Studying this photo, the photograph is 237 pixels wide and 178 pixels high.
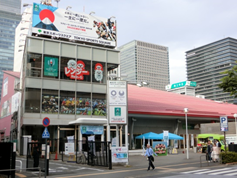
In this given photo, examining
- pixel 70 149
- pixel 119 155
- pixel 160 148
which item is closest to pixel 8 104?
pixel 160 148

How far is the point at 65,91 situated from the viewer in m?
35.3

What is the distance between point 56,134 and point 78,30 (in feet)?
46.8

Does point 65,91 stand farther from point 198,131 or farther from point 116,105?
point 198,131

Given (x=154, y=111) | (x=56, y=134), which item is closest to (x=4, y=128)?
(x=56, y=134)

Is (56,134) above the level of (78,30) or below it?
below

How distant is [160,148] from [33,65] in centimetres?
1812

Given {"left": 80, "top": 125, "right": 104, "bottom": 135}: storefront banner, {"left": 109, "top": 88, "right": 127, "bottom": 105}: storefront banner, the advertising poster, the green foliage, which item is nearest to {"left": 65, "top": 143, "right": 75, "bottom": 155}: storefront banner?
{"left": 80, "top": 125, "right": 104, "bottom": 135}: storefront banner

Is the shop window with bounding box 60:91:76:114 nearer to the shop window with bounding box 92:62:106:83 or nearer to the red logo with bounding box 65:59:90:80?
the red logo with bounding box 65:59:90:80

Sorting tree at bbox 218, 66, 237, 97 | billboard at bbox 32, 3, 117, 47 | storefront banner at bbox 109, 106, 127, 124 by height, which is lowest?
storefront banner at bbox 109, 106, 127, 124

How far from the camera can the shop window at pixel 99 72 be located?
123 ft

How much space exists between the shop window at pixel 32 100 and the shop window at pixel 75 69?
4.00 meters

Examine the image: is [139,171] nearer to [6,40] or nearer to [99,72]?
[99,72]

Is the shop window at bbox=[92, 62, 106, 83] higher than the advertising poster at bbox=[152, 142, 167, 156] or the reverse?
higher

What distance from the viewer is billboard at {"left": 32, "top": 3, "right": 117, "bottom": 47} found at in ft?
117
